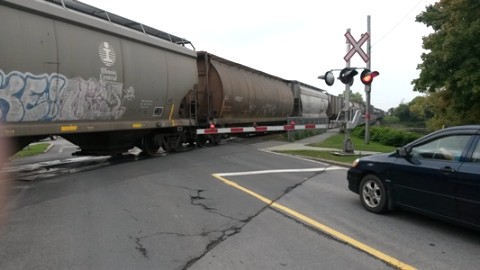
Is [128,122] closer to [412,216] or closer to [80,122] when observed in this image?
[80,122]

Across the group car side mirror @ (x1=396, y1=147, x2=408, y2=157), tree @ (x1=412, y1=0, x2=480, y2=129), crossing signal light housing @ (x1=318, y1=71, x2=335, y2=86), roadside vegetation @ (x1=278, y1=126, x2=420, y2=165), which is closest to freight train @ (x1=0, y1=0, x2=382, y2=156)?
roadside vegetation @ (x1=278, y1=126, x2=420, y2=165)

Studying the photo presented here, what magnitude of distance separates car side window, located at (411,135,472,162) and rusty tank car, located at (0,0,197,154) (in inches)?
284

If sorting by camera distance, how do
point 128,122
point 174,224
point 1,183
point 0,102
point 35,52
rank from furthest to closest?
point 128,122
point 1,183
point 35,52
point 0,102
point 174,224

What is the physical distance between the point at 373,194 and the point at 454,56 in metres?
17.5

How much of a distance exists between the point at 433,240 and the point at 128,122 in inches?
343

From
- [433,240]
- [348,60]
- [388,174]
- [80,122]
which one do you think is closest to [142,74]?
[80,122]

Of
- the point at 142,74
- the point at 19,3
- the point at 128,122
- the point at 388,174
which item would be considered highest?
the point at 19,3

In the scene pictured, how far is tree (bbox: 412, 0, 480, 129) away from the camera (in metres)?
20.6

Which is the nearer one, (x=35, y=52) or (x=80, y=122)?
(x=35, y=52)

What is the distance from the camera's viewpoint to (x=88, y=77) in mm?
9992

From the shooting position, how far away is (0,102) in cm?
784

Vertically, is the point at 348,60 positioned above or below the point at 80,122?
above

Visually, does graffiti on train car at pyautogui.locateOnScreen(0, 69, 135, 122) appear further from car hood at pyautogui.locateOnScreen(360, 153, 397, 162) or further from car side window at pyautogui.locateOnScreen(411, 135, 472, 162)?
car side window at pyautogui.locateOnScreen(411, 135, 472, 162)

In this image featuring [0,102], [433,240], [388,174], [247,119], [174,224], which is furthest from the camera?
[247,119]
